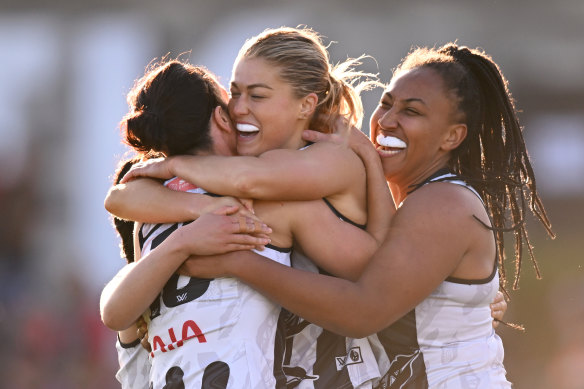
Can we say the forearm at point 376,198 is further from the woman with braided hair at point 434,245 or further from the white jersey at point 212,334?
the white jersey at point 212,334

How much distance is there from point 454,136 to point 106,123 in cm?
646

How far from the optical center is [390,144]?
3.49 m

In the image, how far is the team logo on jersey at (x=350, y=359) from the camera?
10.5ft

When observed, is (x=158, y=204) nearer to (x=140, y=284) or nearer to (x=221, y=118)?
(x=140, y=284)

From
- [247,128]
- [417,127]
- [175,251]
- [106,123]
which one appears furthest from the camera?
[106,123]

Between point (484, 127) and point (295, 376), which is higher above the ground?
point (484, 127)

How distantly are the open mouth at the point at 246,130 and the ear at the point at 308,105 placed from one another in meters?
0.19

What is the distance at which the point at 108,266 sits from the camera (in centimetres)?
876

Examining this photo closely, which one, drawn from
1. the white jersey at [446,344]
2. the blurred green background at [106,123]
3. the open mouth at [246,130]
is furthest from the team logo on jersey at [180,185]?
the blurred green background at [106,123]

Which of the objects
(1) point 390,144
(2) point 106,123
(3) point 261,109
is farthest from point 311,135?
(2) point 106,123

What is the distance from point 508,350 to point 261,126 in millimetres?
6975

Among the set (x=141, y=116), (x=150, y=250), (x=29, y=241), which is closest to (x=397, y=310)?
(x=150, y=250)

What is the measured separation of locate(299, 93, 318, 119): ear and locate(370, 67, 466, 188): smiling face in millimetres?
300

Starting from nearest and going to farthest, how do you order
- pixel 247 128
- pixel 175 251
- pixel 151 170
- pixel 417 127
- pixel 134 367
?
pixel 175 251, pixel 151 170, pixel 247 128, pixel 417 127, pixel 134 367
